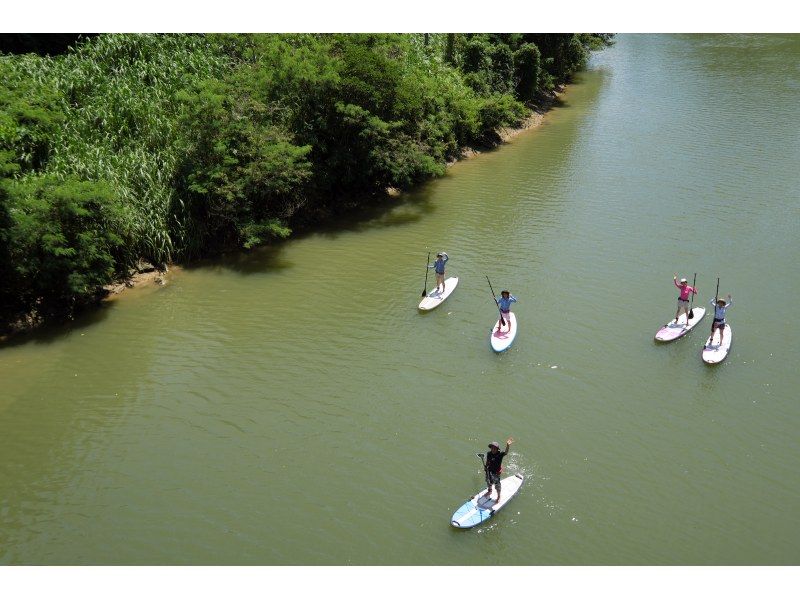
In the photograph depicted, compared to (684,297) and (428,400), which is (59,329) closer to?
(428,400)

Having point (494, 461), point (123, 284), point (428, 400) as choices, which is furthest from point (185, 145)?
point (494, 461)

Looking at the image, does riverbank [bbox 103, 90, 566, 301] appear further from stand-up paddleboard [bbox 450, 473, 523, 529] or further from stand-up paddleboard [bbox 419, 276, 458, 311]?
stand-up paddleboard [bbox 450, 473, 523, 529]

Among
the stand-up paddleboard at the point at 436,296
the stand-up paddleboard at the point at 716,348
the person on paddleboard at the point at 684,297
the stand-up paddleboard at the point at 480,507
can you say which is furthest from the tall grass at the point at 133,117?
the stand-up paddleboard at the point at 716,348

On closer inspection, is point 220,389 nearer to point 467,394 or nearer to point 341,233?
point 467,394

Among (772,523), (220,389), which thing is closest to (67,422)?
(220,389)

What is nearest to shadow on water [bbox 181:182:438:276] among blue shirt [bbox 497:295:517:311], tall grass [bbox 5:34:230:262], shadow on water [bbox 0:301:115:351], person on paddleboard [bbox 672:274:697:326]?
tall grass [bbox 5:34:230:262]
